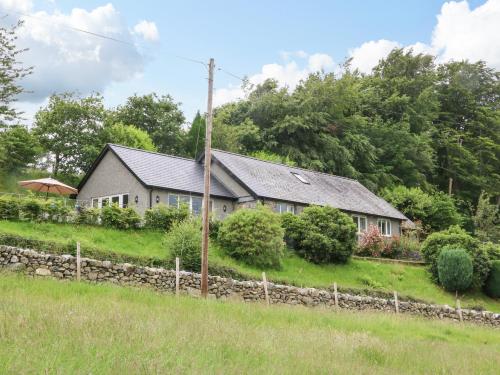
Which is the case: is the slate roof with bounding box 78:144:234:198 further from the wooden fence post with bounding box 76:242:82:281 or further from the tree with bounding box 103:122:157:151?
the wooden fence post with bounding box 76:242:82:281

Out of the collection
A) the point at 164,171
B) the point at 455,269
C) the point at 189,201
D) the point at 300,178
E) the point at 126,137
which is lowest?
the point at 455,269

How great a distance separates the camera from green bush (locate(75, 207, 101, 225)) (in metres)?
25.5

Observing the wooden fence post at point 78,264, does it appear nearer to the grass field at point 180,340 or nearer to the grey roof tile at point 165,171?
the grass field at point 180,340

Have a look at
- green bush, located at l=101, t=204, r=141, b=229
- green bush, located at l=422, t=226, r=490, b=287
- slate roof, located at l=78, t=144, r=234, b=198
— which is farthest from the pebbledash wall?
slate roof, located at l=78, t=144, r=234, b=198

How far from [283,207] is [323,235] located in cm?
539

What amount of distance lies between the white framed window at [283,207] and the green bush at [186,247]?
11.7 meters

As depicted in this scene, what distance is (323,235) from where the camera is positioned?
3003 cm

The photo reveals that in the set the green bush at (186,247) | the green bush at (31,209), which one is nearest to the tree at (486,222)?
the green bush at (186,247)

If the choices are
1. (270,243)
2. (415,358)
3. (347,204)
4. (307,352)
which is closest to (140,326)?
(307,352)

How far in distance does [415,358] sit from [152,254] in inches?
562

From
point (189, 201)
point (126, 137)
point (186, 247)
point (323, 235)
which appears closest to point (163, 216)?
point (189, 201)

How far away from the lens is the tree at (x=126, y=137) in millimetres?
46844

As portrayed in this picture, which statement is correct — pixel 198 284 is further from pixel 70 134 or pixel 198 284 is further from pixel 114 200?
pixel 70 134

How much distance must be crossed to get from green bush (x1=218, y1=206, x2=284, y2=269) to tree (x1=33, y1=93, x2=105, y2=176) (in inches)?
836
